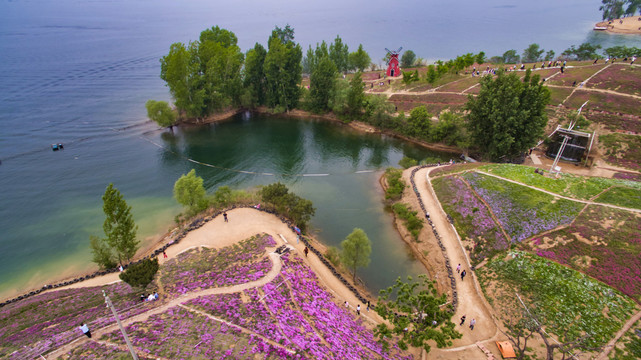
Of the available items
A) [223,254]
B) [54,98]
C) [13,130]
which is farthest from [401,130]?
[54,98]

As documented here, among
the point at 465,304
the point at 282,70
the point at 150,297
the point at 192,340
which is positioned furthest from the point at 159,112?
the point at 465,304

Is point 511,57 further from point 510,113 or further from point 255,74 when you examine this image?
point 255,74

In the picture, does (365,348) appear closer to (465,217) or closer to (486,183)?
(465,217)

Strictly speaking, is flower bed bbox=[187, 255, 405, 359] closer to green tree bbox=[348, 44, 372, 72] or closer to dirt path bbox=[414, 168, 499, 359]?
dirt path bbox=[414, 168, 499, 359]

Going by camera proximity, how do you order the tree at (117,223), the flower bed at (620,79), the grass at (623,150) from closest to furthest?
1. the tree at (117,223)
2. the grass at (623,150)
3. the flower bed at (620,79)

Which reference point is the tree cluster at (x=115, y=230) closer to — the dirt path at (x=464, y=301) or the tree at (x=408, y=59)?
the dirt path at (x=464, y=301)

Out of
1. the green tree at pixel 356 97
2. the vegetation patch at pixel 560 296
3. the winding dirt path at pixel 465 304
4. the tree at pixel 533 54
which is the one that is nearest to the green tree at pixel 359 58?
the green tree at pixel 356 97

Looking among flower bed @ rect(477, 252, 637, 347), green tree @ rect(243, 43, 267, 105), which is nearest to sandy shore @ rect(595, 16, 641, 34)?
green tree @ rect(243, 43, 267, 105)
